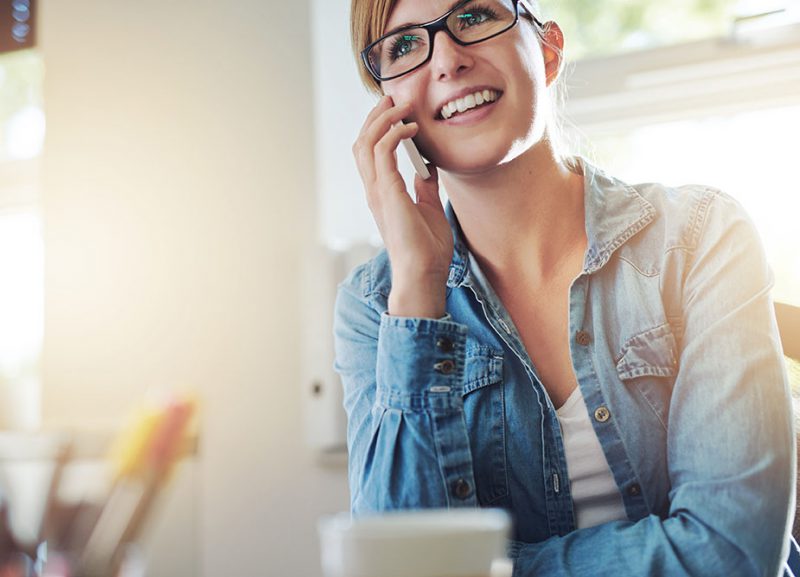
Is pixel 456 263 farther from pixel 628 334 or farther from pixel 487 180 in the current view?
pixel 628 334

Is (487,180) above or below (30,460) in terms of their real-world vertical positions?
above

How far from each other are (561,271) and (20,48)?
153 centimetres

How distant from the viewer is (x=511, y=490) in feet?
3.19

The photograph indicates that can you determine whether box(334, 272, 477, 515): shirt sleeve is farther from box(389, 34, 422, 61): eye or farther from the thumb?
box(389, 34, 422, 61): eye

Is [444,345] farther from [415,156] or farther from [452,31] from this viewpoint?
[452,31]

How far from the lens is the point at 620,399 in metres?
0.96

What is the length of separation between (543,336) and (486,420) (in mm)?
134

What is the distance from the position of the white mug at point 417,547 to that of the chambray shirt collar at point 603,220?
68 cm

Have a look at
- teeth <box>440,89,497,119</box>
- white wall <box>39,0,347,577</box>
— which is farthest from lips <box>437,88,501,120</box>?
white wall <box>39,0,347,577</box>

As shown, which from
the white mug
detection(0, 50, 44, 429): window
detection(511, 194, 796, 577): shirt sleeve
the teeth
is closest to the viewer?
the white mug

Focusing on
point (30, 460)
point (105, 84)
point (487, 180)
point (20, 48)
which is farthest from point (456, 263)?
point (20, 48)

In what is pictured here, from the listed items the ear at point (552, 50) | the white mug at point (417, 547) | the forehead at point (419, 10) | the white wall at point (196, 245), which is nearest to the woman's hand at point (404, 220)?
the forehead at point (419, 10)

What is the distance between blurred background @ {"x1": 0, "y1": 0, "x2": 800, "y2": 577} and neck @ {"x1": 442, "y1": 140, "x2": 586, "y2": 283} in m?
0.55

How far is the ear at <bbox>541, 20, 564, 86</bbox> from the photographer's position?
3.69 ft
